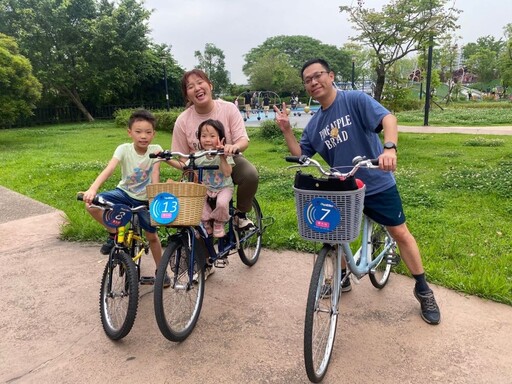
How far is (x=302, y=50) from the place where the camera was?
221ft

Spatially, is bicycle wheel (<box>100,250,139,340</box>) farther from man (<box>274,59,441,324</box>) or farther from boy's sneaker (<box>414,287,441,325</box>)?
boy's sneaker (<box>414,287,441,325</box>)

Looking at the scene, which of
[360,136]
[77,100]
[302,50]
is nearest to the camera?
[360,136]

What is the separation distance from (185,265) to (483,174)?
5516 mm

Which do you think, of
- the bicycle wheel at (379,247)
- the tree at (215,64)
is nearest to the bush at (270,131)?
the bicycle wheel at (379,247)

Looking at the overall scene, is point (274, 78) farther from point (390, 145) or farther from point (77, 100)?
point (390, 145)

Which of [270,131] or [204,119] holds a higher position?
→ [204,119]

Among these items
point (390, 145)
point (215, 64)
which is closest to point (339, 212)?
point (390, 145)

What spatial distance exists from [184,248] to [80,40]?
26.8 metres

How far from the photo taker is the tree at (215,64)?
4469cm

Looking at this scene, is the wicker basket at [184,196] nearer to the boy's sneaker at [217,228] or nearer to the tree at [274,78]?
the boy's sneaker at [217,228]

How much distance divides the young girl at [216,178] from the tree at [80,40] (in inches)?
983

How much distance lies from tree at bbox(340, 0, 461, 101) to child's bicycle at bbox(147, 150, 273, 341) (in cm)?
931

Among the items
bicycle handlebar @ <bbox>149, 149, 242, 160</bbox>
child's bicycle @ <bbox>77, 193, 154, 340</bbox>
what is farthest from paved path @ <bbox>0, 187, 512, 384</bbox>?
bicycle handlebar @ <bbox>149, 149, 242, 160</bbox>

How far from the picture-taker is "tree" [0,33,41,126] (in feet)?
43.8
